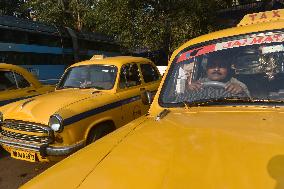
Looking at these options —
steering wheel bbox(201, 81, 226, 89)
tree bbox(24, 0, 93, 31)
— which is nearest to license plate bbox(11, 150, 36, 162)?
steering wheel bbox(201, 81, 226, 89)

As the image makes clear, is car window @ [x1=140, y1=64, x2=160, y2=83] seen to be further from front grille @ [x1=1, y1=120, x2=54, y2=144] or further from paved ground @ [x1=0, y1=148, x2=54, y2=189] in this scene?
front grille @ [x1=1, y1=120, x2=54, y2=144]

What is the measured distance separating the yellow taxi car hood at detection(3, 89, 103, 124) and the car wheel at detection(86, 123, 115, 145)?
0.55 m

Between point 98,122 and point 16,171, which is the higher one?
point 98,122

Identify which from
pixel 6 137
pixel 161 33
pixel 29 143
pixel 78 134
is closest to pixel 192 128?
pixel 78 134

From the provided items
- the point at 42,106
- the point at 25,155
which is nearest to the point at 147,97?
the point at 42,106

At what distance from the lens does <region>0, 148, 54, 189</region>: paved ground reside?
561 cm

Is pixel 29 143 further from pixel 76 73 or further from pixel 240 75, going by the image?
pixel 240 75

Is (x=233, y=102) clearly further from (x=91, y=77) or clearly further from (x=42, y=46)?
(x=42, y=46)

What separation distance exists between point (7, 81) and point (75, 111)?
294 centimetres

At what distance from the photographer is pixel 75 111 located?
5512 millimetres

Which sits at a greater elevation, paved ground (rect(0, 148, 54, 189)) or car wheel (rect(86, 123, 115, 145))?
car wheel (rect(86, 123, 115, 145))

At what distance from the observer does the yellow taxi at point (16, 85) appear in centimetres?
753

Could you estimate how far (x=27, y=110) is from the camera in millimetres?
5734

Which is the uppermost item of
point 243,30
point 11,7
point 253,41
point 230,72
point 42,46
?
point 11,7
